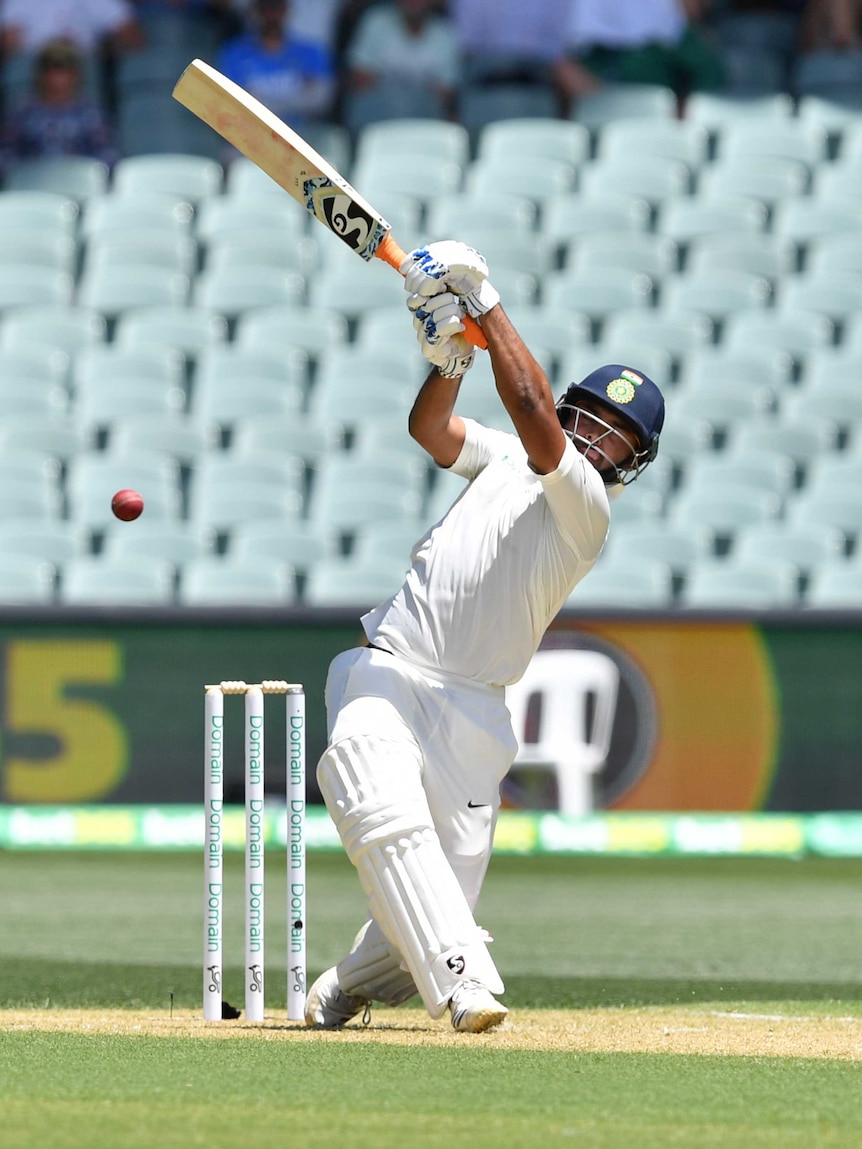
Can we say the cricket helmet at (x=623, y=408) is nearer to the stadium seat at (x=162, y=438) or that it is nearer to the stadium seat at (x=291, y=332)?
the stadium seat at (x=162, y=438)

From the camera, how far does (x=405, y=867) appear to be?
425 centimetres

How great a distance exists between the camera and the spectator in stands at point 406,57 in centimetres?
1333

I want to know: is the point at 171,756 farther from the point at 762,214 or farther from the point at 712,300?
the point at 762,214

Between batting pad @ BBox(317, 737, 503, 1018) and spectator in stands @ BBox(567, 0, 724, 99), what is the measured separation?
32.4 ft

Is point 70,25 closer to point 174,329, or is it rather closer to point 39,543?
point 174,329

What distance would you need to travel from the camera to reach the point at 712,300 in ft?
40.2

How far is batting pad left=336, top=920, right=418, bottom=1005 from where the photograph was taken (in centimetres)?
452

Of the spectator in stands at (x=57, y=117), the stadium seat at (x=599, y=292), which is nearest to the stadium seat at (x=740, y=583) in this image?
the stadium seat at (x=599, y=292)

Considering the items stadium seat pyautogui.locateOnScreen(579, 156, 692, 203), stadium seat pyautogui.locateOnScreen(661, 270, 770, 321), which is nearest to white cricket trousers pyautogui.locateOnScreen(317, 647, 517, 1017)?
stadium seat pyautogui.locateOnScreen(661, 270, 770, 321)

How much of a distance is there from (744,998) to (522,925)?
1.88 metres

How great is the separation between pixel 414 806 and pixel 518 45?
994cm

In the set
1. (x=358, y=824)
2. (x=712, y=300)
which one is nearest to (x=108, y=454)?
(x=712, y=300)

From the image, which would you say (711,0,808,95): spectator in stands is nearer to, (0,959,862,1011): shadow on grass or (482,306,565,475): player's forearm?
(0,959,862,1011): shadow on grass

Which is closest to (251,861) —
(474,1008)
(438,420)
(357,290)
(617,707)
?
(474,1008)
